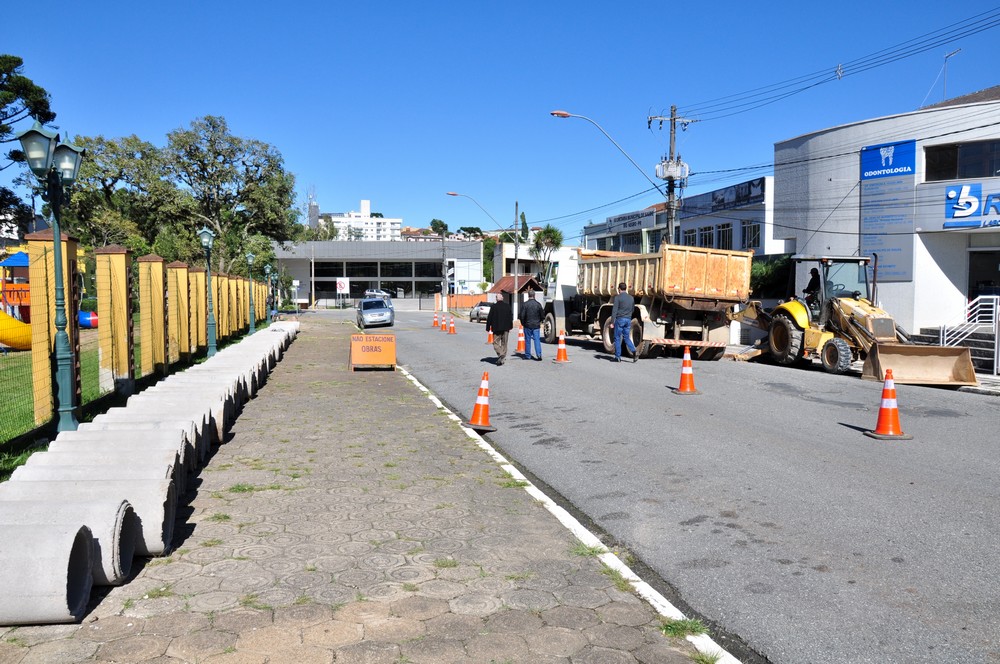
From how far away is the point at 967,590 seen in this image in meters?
4.39

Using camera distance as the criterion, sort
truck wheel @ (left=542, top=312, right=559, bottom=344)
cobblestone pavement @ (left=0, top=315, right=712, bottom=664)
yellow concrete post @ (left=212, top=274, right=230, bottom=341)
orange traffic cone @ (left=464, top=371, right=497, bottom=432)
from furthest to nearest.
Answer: truck wheel @ (left=542, top=312, right=559, bottom=344), yellow concrete post @ (left=212, top=274, right=230, bottom=341), orange traffic cone @ (left=464, top=371, right=497, bottom=432), cobblestone pavement @ (left=0, top=315, right=712, bottom=664)

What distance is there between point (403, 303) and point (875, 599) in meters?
80.5

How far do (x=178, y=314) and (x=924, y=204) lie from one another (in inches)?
915

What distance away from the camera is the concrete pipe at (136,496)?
4.77 meters

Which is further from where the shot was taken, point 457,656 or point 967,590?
point 967,590

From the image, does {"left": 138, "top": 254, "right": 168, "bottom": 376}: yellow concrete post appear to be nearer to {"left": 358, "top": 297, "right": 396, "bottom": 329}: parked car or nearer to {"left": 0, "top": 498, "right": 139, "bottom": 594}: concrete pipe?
{"left": 0, "top": 498, "right": 139, "bottom": 594}: concrete pipe

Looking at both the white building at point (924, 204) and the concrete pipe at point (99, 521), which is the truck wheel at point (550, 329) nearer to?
the white building at point (924, 204)

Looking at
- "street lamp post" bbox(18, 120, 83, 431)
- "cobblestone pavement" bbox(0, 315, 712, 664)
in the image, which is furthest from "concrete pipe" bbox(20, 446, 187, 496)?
"street lamp post" bbox(18, 120, 83, 431)

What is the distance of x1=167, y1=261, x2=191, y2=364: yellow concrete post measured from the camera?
1559 cm

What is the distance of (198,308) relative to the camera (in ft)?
63.8

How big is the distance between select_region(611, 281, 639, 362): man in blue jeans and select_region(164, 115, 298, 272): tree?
123 ft

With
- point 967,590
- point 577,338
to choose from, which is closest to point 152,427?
point 967,590

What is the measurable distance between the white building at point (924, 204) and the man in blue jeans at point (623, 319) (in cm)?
1303

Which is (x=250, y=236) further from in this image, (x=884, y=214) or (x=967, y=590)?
(x=967, y=590)
